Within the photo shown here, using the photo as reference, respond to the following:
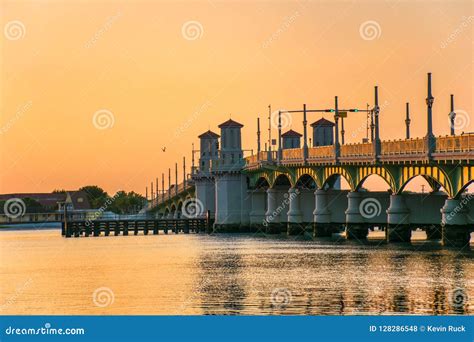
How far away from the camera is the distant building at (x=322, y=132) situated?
635 feet

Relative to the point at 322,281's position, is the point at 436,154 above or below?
above

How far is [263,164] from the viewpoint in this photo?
15962 cm

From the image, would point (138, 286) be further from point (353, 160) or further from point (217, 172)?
point (217, 172)

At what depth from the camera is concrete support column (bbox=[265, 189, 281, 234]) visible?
168500mm

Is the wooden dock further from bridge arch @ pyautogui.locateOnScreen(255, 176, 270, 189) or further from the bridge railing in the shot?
the bridge railing

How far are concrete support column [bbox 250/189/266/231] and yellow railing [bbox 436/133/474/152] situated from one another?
71958 millimetres

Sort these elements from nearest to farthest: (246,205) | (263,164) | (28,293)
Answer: (28,293) < (263,164) < (246,205)

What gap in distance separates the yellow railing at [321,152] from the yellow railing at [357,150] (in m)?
3.93

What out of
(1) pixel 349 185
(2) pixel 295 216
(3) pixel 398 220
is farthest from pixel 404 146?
(2) pixel 295 216

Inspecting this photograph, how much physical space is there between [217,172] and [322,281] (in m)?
99.3

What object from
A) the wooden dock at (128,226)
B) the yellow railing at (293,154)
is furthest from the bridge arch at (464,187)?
the wooden dock at (128,226)

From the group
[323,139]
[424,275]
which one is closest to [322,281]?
[424,275]

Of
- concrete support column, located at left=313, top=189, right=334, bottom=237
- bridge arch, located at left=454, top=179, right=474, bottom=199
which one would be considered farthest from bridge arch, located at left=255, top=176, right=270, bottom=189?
bridge arch, located at left=454, top=179, right=474, bottom=199

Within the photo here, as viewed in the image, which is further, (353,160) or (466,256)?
(353,160)
